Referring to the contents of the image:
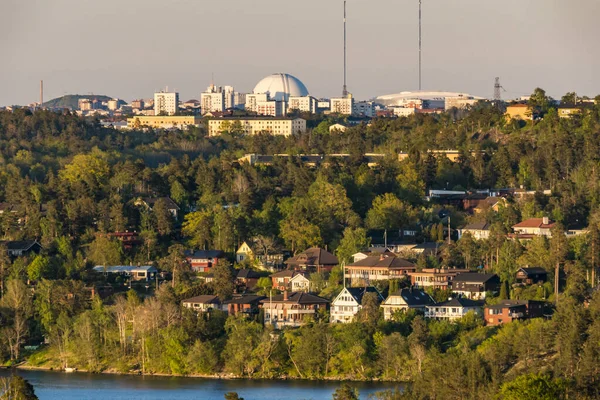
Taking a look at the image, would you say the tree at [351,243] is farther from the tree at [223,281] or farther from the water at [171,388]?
the water at [171,388]

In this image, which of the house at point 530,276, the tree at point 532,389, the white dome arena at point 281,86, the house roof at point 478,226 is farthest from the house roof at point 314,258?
the white dome arena at point 281,86

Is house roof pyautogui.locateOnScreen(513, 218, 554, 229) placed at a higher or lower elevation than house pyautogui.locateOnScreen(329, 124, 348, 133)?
lower

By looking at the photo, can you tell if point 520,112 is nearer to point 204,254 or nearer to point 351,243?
point 351,243

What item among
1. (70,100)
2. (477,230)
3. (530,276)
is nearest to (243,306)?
(530,276)

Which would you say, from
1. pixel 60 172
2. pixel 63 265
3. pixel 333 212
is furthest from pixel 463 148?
pixel 63 265

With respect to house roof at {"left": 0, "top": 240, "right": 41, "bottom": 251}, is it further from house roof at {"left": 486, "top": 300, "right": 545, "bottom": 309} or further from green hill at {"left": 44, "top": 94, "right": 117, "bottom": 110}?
green hill at {"left": 44, "top": 94, "right": 117, "bottom": 110}

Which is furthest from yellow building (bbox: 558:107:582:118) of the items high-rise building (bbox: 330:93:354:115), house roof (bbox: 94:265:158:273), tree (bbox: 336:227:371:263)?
high-rise building (bbox: 330:93:354:115)
